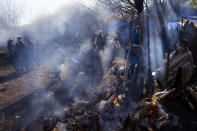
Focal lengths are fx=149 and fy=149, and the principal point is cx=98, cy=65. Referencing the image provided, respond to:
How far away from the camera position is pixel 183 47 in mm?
5859

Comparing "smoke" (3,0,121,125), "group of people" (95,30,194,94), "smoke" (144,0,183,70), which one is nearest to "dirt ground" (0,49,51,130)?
"smoke" (3,0,121,125)

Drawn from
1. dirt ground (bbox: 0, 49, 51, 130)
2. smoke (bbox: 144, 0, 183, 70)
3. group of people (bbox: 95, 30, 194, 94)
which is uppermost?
smoke (bbox: 144, 0, 183, 70)

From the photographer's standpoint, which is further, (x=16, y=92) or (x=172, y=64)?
(x=16, y=92)

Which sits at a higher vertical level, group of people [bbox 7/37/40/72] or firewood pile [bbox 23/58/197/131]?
group of people [bbox 7/37/40/72]

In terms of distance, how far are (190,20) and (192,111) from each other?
32.1 feet

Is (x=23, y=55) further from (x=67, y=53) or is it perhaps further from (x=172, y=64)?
(x=172, y=64)

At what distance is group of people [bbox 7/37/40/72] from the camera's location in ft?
34.6

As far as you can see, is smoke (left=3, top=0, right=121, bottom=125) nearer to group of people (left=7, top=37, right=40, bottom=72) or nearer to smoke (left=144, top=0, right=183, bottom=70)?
group of people (left=7, top=37, right=40, bottom=72)

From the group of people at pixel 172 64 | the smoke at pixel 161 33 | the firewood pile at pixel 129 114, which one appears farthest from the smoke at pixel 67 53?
the smoke at pixel 161 33

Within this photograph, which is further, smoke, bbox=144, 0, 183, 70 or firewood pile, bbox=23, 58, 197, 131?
smoke, bbox=144, 0, 183, 70

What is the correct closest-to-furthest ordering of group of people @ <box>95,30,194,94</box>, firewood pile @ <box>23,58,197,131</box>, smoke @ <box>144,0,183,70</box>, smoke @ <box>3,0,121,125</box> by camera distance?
1. firewood pile @ <box>23,58,197,131</box>
2. group of people @ <box>95,30,194,94</box>
3. smoke @ <box>3,0,121,125</box>
4. smoke @ <box>144,0,183,70</box>

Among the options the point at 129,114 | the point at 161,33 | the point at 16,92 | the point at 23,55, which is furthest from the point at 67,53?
the point at 129,114

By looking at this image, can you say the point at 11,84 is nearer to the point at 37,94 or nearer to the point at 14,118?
the point at 37,94

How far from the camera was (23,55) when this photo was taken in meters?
10.8
